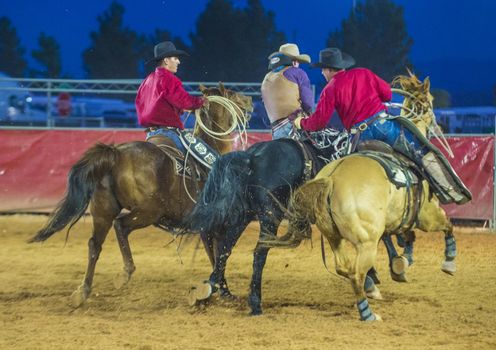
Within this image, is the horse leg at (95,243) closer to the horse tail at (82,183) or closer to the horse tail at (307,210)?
the horse tail at (82,183)

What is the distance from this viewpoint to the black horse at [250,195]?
677 cm

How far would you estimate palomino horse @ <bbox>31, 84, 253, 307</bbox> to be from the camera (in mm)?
7402

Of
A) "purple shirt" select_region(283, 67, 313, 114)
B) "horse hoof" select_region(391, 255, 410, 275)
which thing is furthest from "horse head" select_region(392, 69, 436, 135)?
"horse hoof" select_region(391, 255, 410, 275)

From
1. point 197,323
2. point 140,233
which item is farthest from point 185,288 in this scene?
point 140,233

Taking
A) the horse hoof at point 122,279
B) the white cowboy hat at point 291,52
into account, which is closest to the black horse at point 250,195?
→ the horse hoof at point 122,279

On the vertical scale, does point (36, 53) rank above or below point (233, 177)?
above

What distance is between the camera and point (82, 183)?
738cm

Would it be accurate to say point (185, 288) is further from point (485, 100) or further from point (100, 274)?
point (485, 100)

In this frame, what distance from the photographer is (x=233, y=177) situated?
6.79 m

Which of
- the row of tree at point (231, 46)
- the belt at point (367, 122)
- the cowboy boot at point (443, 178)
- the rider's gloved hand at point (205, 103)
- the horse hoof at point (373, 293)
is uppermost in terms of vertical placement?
the row of tree at point (231, 46)

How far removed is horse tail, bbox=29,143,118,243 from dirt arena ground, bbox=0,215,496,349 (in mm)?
805

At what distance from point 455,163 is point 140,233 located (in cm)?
548

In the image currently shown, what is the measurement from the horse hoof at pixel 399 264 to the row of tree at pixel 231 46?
2403 centimetres

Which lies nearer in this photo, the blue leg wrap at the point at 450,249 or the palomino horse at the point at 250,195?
the palomino horse at the point at 250,195
